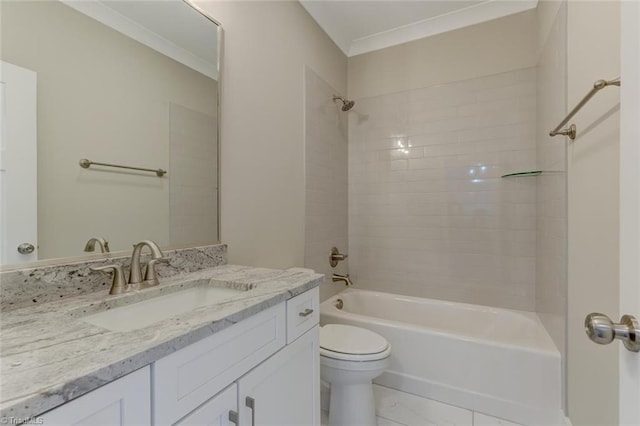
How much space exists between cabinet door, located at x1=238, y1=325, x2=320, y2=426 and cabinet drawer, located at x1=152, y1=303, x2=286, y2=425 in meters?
0.05

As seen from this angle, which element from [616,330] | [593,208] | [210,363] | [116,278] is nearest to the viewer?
[616,330]

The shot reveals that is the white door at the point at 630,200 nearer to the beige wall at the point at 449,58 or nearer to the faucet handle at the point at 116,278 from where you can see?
the faucet handle at the point at 116,278

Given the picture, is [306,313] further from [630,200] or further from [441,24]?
[441,24]

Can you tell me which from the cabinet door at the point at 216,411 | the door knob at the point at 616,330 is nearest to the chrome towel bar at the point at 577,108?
the door knob at the point at 616,330

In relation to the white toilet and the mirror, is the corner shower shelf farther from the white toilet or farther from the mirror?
the mirror

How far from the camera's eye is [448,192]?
2328mm

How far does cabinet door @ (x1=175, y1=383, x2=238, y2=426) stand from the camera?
2.12ft

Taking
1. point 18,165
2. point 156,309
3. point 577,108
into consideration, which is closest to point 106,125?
point 18,165

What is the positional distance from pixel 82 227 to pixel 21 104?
0.38 meters

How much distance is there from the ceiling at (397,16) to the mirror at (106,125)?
46.1 inches

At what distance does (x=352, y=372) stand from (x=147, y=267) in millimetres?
1054

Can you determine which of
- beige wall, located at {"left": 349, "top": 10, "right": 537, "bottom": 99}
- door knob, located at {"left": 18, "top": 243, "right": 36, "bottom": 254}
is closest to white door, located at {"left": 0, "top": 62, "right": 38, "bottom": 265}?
door knob, located at {"left": 18, "top": 243, "right": 36, "bottom": 254}

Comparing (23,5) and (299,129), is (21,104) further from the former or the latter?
(299,129)

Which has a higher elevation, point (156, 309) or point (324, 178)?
point (324, 178)
